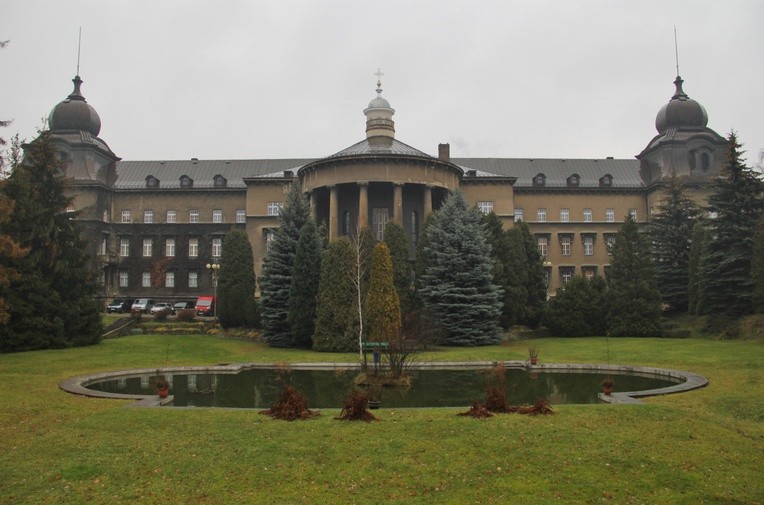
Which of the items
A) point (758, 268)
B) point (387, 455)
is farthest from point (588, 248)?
point (387, 455)

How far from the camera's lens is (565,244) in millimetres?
61438

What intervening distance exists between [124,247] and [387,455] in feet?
188

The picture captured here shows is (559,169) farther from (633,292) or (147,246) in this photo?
(147,246)

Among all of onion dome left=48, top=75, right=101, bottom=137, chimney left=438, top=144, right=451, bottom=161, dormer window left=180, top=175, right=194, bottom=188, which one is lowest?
dormer window left=180, top=175, right=194, bottom=188

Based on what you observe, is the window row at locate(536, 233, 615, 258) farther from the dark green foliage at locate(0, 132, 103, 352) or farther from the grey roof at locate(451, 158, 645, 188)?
the dark green foliage at locate(0, 132, 103, 352)

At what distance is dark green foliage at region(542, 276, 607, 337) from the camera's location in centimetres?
3747

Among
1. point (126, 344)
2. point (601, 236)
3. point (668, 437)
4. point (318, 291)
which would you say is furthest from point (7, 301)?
point (601, 236)

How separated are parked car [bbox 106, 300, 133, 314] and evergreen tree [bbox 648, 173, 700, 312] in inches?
1642

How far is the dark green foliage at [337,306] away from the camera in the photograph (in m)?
30.9

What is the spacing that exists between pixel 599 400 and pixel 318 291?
18.3 m

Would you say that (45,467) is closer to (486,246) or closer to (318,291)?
(318,291)

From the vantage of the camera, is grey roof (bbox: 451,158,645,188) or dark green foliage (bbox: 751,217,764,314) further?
grey roof (bbox: 451,158,645,188)

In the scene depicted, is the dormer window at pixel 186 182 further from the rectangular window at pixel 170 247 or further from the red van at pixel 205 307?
the red van at pixel 205 307

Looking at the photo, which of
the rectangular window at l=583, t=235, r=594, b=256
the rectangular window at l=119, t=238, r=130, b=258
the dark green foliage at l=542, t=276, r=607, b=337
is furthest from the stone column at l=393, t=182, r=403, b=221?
the rectangular window at l=119, t=238, r=130, b=258
